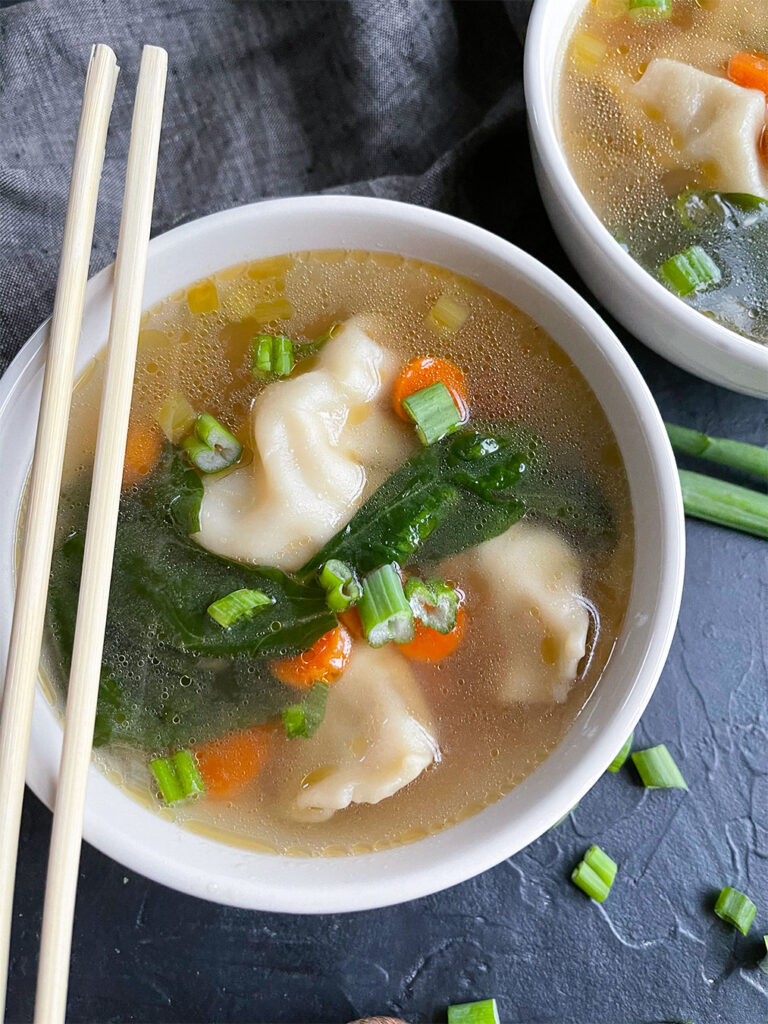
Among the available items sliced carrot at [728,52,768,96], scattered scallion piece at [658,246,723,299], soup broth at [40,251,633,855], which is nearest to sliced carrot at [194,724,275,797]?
soup broth at [40,251,633,855]

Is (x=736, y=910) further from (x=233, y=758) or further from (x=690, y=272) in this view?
(x=690, y=272)

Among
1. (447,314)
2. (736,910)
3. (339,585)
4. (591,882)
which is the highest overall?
(447,314)

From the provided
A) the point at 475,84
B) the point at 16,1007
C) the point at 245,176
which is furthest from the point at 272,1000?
the point at 475,84

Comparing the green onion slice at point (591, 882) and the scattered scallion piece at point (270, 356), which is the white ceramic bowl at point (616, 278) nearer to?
the scattered scallion piece at point (270, 356)

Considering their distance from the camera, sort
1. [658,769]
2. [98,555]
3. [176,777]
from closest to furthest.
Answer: [98,555] < [176,777] < [658,769]

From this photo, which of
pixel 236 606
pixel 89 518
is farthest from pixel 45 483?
pixel 236 606

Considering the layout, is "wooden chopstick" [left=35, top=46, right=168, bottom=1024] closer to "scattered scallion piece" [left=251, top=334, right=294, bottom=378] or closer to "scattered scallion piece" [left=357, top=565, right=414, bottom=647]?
"scattered scallion piece" [left=251, top=334, right=294, bottom=378]

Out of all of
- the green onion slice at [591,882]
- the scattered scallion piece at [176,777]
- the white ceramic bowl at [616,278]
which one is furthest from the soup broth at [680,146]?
the scattered scallion piece at [176,777]
